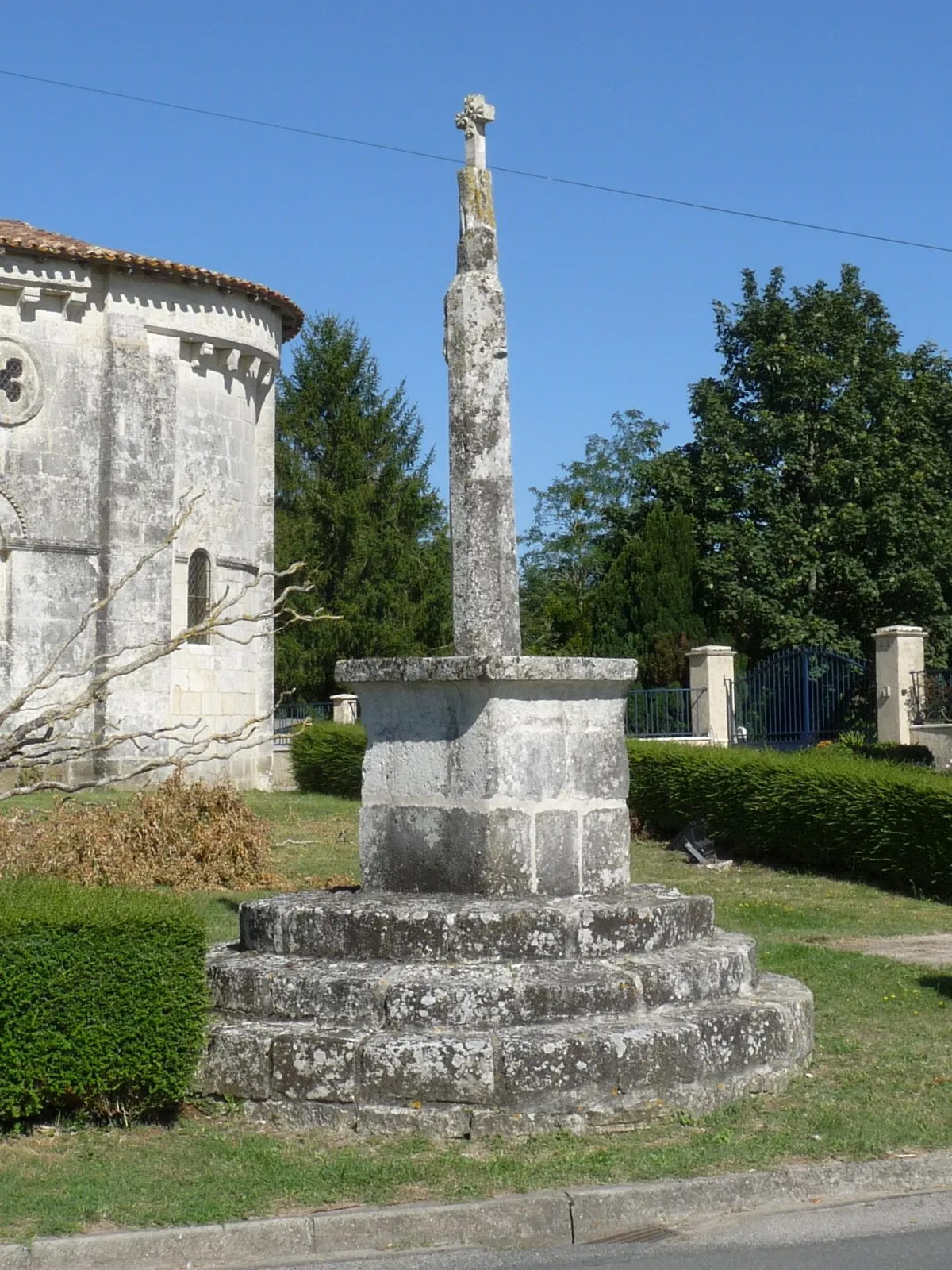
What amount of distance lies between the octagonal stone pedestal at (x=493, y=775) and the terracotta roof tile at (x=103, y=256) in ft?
52.3

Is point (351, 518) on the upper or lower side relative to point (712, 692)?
upper

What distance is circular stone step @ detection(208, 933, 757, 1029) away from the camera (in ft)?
20.4

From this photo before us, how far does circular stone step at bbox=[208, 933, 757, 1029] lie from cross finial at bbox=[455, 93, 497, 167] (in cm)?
418

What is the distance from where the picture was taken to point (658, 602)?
31547 millimetres

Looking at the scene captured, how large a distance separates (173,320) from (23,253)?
2.44 m

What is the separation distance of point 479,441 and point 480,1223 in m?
3.76

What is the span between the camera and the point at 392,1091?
5.93 meters

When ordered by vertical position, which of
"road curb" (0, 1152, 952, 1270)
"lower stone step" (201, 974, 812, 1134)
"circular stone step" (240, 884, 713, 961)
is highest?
"circular stone step" (240, 884, 713, 961)

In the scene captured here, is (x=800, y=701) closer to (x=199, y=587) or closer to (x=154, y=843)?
(x=199, y=587)

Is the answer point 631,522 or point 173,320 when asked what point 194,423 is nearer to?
point 173,320

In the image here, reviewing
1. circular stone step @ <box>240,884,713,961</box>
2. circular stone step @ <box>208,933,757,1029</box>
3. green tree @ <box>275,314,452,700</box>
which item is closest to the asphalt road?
circular stone step @ <box>208,933,757,1029</box>

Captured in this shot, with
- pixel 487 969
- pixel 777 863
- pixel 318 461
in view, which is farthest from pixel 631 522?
pixel 487 969

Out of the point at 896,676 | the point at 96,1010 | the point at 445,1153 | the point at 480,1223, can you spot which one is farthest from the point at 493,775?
the point at 896,676

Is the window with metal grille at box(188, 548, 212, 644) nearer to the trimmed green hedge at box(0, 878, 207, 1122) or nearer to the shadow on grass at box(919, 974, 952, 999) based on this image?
the shadow on grass at box(919, 974, 952, 999)
